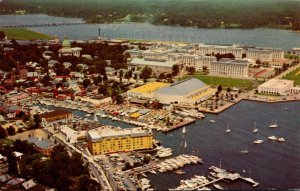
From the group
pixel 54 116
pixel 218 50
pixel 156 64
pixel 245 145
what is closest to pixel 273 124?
pixel 245 145

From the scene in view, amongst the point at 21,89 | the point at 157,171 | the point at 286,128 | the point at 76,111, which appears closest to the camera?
the point at 157,171

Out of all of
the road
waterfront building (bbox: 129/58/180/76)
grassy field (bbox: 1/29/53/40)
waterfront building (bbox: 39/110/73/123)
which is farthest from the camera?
grassy field (bbox: 1/29/53/40)

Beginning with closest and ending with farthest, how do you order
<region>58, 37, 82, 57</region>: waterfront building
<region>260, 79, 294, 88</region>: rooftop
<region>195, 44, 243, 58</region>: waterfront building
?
<region>260, 79, 294, 88</region>: rooftop < <region>195, 44, 243, 58</region>: waterfront building < <region>58, 37, 82, 57</region>: waterfront building

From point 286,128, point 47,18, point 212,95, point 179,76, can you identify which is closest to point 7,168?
point 286,128

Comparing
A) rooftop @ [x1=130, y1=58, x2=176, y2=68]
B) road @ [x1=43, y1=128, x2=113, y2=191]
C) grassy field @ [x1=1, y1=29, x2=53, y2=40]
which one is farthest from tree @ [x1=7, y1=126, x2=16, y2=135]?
grassy field @ [x1=1, y1=29, x2=53, y2=40]

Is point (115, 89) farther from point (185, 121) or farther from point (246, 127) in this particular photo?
point (246, 127)

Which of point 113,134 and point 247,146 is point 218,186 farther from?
point 113,134

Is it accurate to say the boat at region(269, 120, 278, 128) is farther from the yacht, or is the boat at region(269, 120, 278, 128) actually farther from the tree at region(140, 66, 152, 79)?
the tree at region(140, 66, 152, 79)
